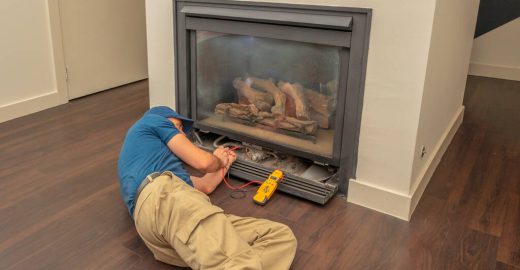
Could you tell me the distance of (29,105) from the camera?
3.17 m

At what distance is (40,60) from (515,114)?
3.44 m

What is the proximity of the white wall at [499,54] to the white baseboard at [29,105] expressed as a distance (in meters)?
3.77

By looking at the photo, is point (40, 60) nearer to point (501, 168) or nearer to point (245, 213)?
point (245, 213)

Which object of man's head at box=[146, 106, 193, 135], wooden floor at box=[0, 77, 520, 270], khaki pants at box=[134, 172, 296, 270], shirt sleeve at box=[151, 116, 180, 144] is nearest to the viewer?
khaki pants at box=[134, 172, 296, 270]

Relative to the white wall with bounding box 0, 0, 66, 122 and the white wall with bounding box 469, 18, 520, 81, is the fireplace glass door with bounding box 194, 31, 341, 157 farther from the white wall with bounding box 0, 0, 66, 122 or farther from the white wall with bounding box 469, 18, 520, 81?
the white wall with bounding box 469, 18, 520, 81

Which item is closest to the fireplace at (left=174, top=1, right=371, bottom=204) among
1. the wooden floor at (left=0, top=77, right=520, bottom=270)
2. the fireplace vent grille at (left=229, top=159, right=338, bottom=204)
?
the fireplace vent grille at (left=229, top=159, right=338, bottom=204)

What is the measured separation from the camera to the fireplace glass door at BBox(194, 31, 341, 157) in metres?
2.27

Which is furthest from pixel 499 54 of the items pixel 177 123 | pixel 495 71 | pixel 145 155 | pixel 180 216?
pixel 180 216

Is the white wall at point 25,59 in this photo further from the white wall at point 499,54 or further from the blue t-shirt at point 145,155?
the white wall at point 499,54

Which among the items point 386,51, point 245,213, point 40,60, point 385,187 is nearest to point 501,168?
point 385,187

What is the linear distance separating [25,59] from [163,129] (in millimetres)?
1724

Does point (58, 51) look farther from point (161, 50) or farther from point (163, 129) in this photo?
point (163, 129)

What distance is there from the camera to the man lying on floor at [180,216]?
1.54m

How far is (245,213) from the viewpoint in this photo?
2082mm
